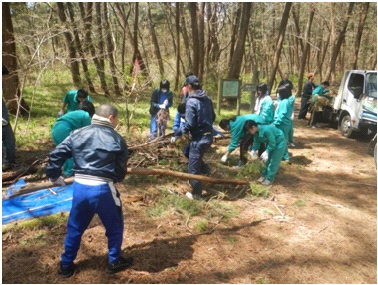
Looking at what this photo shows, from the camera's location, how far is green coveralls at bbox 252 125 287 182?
570 cm

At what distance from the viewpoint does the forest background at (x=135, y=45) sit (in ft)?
27.4

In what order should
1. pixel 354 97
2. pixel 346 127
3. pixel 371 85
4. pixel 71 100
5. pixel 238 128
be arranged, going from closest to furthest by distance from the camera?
pixel 238 128 < pixel 71 100 < pixel 371 85 < pixel 354 97 < pixel 346 127


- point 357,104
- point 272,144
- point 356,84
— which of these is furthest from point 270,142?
point 356,84

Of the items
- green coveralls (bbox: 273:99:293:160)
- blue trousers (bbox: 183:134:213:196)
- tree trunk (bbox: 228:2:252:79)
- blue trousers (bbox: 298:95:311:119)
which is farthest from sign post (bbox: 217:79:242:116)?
blue trousers (bbox: 183:134:213:196)

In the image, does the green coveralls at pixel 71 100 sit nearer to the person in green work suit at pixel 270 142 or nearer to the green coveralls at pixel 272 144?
the person in green work suit at pixel 270 142

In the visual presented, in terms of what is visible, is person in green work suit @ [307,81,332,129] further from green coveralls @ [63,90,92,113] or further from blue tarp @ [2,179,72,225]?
blue tarp @ [2,179,72,225]

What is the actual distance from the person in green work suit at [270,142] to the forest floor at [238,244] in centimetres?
33

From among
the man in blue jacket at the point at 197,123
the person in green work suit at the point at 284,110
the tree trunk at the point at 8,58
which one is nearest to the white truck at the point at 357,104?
the person in green work suit at the point at 284,110

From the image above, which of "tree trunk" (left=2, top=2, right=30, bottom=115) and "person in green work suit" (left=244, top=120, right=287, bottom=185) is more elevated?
"tree trunk" (left=2, top=2, right=30, bottom=115)

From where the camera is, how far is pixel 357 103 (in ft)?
30.4

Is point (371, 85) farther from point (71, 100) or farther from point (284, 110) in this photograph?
point (71, 100)

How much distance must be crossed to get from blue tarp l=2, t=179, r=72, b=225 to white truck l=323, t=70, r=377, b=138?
838 cm

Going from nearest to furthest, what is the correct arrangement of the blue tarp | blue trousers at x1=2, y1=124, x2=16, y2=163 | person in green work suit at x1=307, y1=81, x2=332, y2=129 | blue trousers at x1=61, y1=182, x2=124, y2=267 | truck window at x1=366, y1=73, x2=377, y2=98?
1. blue trousers at x1=61, y1=182, x2=124, y2=267
2. the blue tarp
3. blue trousers at x1=2, y1=124, x2=16, y2=163
4. truck window at x1=366, y1=73, x2=377, y2=98
5. person in green work suit at x1=307, y1=81, x2=332, y2=129

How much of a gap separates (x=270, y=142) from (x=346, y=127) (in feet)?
19.4
